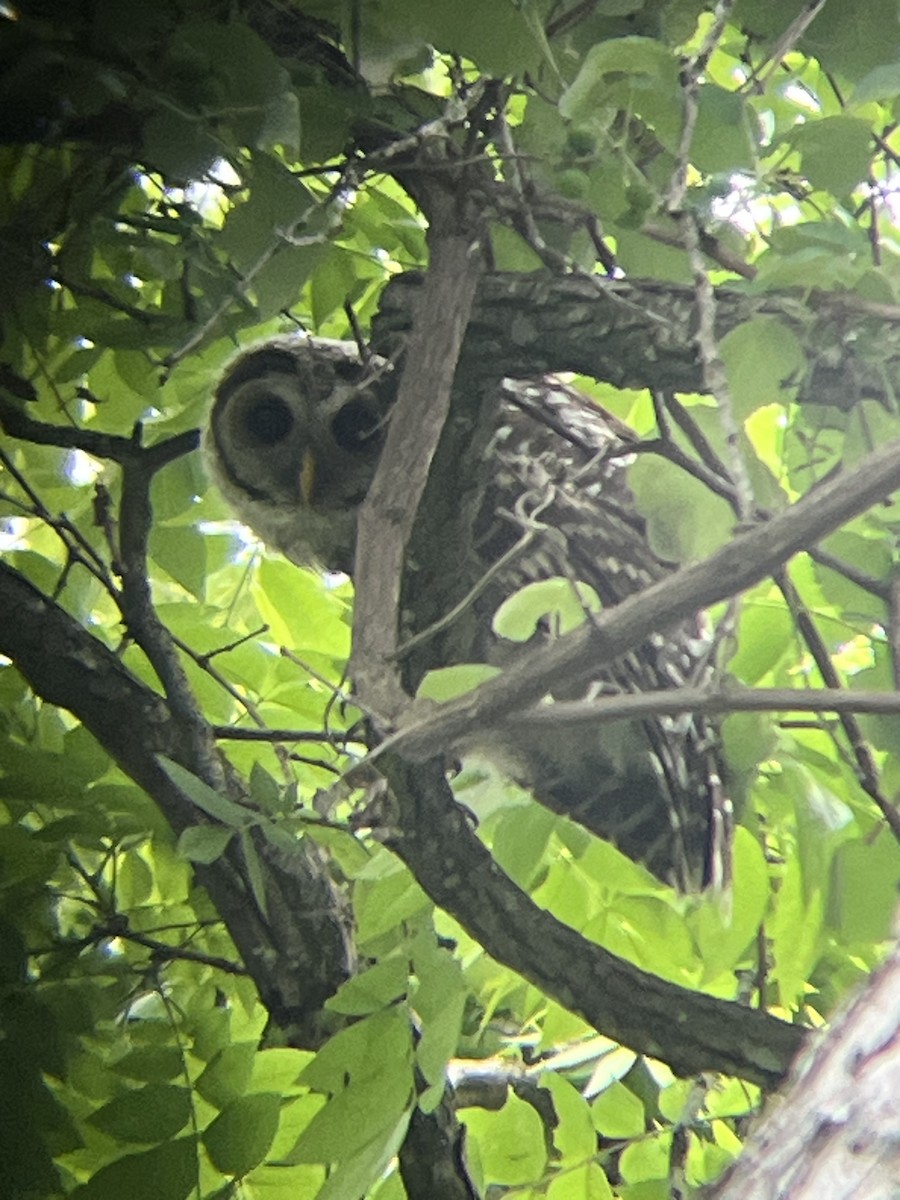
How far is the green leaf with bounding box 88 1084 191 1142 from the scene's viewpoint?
755 millimetres

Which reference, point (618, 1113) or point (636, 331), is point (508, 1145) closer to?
point (618, 1113)

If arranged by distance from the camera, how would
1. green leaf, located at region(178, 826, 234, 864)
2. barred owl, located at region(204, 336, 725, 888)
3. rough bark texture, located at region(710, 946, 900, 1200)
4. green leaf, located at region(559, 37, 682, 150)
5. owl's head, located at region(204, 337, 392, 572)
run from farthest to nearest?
1. owl's head, located at region(204, 337, 392, 572)
2. barred owl, located at region(204, 336, 725, 888)
3. green leaf, located at region(178, 826, 234, 864)
4. green leaf, located at region(559, 37, 682, 150)
5. rough bark texture, located at region(710, 946, 900, 1200)

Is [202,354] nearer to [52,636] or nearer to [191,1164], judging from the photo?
[52,636]

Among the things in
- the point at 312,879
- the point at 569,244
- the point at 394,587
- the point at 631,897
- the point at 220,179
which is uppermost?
the point at 220,179

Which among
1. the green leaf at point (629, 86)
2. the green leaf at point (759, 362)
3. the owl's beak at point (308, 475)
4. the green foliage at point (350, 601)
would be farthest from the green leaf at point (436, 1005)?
the owl's beak at point (308, 475)

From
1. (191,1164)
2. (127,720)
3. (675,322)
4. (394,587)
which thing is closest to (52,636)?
(127,720)

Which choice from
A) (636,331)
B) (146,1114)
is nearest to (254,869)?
(146,1114)

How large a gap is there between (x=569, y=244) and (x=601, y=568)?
21 cm

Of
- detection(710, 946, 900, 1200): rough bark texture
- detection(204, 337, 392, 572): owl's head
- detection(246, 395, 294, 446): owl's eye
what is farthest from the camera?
detection(246, 395, 294, 446): owl's eye

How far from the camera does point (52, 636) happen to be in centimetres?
85

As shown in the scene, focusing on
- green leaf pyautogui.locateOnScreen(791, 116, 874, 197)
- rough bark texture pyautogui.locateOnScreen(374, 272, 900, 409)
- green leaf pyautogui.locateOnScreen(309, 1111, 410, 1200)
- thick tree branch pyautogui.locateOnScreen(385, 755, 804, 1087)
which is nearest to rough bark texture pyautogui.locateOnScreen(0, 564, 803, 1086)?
thick tree branch pyautogui.locateOnScreen(385, 755, 804, 1087)

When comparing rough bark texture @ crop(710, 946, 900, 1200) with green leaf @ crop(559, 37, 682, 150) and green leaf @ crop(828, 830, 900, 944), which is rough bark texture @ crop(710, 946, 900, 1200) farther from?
green leaf @ crop(559, 37, 682, 150)

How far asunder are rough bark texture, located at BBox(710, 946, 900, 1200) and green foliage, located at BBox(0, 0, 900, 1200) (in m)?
0.18

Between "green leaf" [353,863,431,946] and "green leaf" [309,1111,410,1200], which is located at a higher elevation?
"green leaf" [353,863,431,946]
